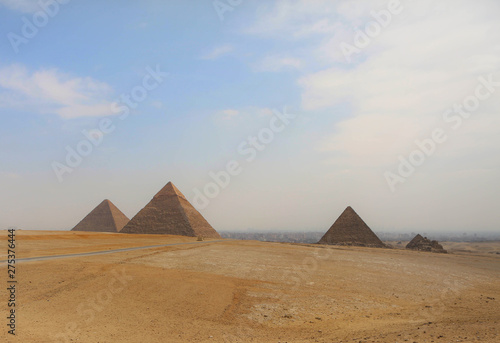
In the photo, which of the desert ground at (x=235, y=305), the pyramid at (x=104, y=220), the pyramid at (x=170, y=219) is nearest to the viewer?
the desert ground at (x=235, y=305)

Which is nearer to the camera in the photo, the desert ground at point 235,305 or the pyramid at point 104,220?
the desert ground at point 235,305

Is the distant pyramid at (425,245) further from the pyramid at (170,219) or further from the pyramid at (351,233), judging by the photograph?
the pyramid at (170,219)

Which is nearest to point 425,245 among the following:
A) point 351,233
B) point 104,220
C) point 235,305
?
point 351,233

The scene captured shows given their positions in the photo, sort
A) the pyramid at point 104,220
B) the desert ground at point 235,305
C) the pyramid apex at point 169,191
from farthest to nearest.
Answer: the pyramid at point 104,220
the pyramid apex at point 169,191
the desert ground at point 235,305

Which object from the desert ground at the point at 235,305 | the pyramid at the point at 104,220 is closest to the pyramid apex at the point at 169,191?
the pyramid at the point at 104,220

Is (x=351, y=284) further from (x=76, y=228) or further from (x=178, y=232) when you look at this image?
(x=76, y=228)

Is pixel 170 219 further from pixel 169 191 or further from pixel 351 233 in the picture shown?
pixel 351 233
